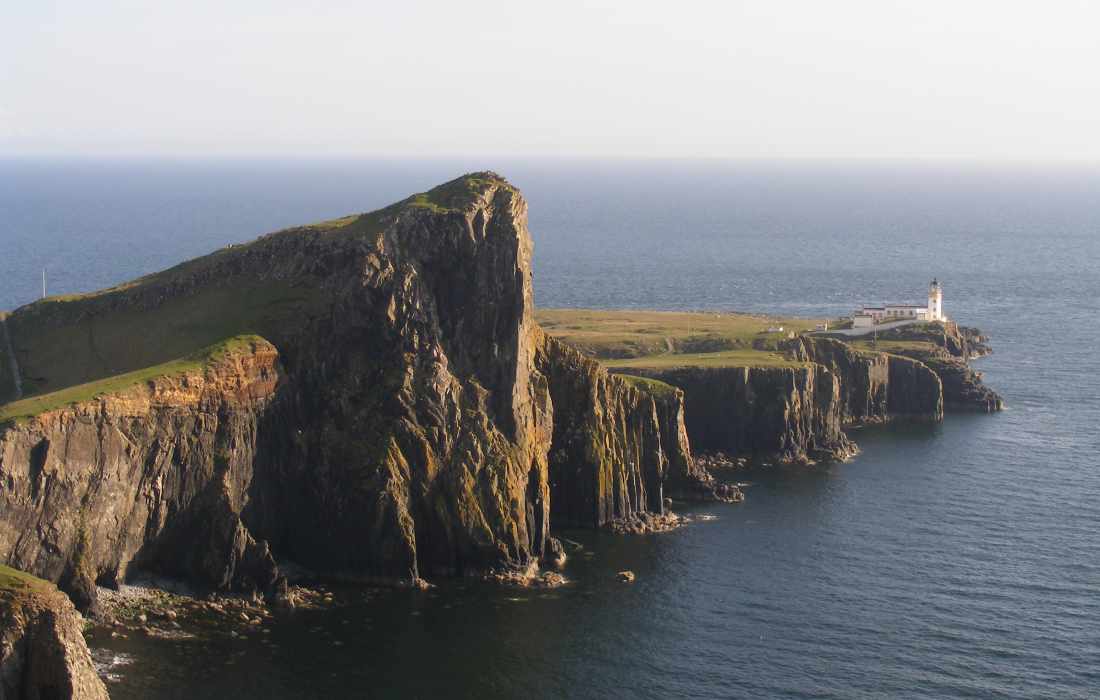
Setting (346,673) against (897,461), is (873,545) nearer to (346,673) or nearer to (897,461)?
(897,461)

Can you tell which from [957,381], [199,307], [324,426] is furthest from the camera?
[957,381]

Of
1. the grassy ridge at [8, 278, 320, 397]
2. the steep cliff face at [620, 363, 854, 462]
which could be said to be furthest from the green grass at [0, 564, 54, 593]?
the steep cliff face at [620, 363, 854, 462]

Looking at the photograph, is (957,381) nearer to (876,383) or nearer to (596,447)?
(876,383)

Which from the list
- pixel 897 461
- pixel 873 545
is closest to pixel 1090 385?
pixel 897 461

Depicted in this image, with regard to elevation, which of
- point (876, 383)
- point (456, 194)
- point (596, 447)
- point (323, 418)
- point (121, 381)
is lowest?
point (876, 383)

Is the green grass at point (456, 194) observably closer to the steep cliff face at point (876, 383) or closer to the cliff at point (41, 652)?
the cliff at point (41, 652)

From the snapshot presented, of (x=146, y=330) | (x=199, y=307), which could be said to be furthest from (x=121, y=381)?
(x=199, y=307)
